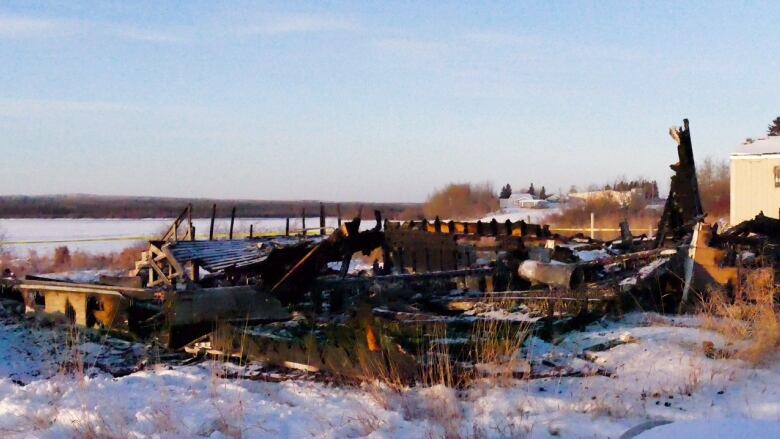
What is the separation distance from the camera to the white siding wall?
3016cm

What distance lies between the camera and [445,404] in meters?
5.14

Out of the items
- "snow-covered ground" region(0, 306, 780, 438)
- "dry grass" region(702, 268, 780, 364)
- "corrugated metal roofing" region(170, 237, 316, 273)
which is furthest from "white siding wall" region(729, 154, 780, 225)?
"snow-covered ground" region(0, 306, 780, 438)

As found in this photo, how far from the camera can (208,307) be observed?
910 cm

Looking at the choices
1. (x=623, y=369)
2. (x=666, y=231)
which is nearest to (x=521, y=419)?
(x=623, y=369)

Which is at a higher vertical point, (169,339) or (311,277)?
(311,277)

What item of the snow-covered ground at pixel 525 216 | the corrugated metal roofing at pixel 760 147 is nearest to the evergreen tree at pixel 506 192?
the snow-covered ground at pixel 525 216

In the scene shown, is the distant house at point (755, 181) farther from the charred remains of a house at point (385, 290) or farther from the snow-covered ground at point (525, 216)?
the charred remains of a house at point (385, 290)

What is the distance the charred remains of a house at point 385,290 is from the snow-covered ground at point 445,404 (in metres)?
0.86

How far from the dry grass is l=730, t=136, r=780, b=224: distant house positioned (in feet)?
79.1

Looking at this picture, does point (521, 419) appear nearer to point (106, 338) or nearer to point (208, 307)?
point (208, 307)

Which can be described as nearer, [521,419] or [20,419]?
[521,419]

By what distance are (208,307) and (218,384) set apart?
119 inches

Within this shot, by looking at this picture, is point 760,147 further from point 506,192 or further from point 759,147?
point 506,192

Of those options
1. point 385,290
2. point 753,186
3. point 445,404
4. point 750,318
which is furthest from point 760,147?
point 445,404
